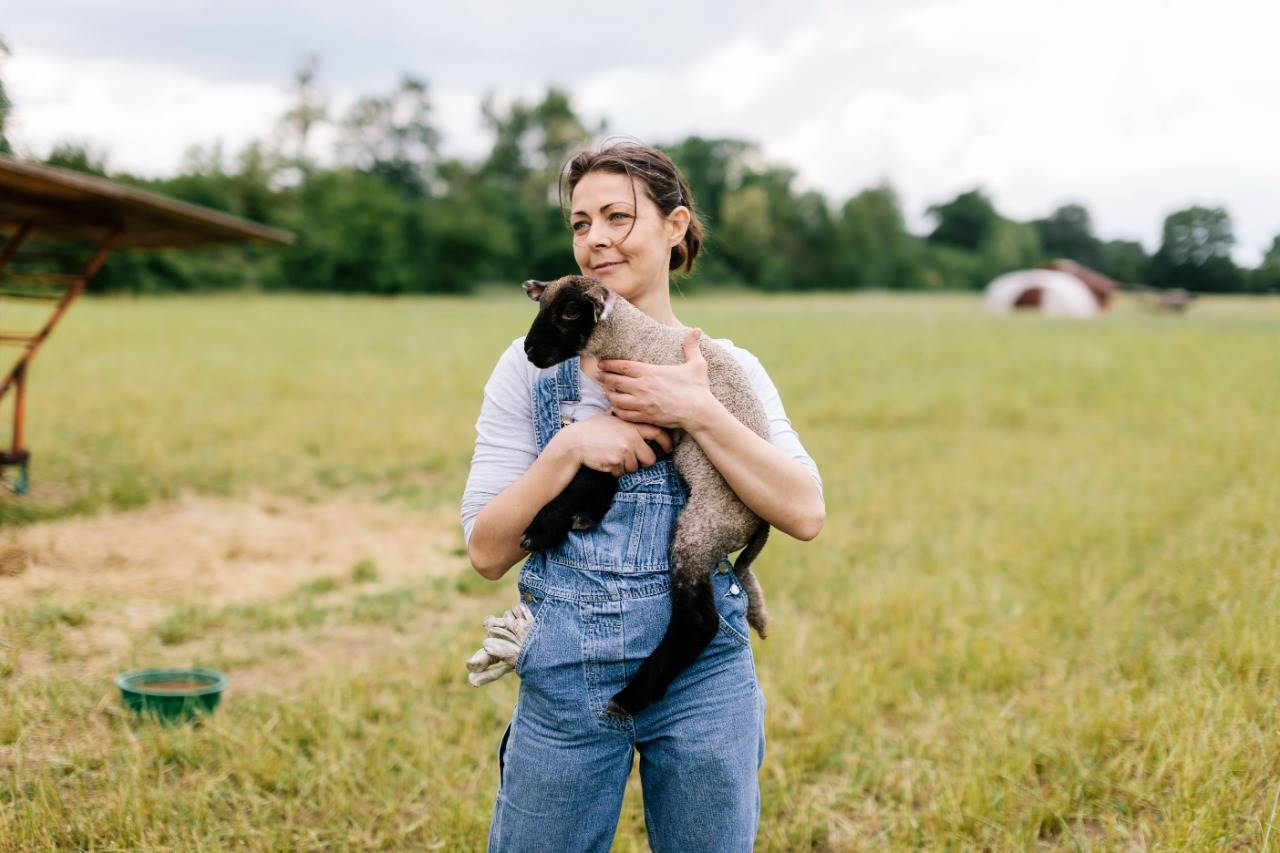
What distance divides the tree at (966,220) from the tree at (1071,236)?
53.4 ft

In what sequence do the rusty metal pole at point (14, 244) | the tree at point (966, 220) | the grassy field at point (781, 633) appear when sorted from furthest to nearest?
1. the tree at point (966, 220)
2. the rusty metal pole at point (14, 244)
3. the grassy field at point (781, 633)

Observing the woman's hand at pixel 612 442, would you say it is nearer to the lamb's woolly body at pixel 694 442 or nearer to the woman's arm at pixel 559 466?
the woman's arm at pixel 559 466

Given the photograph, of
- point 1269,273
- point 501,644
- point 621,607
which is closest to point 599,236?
point 621,607

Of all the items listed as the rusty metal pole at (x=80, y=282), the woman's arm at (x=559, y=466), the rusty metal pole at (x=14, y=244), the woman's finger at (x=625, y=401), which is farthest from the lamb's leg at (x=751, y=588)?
the rusty metal pole at (x=80, y=282)

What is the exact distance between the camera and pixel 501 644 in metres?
2.13

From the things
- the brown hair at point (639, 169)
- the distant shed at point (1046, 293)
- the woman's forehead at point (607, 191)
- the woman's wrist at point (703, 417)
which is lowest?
the woman's wrist at point (703, 417)

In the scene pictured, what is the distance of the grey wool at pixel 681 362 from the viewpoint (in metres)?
2.10

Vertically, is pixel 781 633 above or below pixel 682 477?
below

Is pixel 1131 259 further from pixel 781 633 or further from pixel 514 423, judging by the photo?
pixel 514 423

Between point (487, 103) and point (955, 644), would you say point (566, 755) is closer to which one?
point (955, 644)

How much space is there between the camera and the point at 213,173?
56156 millimetres

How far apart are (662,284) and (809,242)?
252ft

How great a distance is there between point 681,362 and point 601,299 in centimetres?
25

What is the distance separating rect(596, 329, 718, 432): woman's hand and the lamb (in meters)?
0.09
